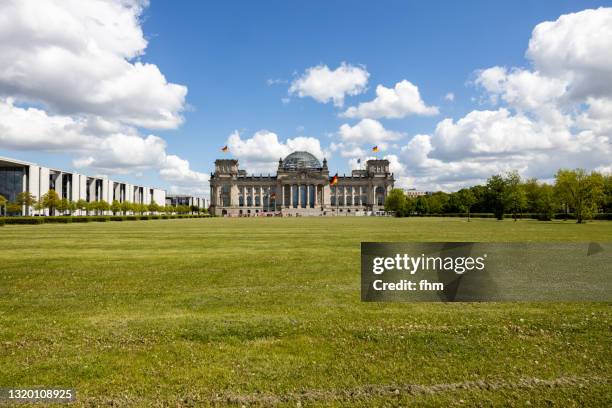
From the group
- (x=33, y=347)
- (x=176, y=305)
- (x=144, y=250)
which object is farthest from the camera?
(x=144, y=250)

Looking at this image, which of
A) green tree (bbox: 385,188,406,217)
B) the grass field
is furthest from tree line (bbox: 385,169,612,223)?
the grass field

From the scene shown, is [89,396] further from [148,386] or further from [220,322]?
[220,322]

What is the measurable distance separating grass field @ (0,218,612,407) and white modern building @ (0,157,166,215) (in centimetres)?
11433

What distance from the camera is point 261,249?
85.2 ft

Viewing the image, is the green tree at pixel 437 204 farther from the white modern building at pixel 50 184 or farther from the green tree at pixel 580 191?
the white modern building at pixel 50 184

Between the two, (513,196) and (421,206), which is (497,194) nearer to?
(513,196)

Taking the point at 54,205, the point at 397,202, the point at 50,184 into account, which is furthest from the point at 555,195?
the point at 50,184

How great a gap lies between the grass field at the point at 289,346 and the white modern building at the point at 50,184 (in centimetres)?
11433

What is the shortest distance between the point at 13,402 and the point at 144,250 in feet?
64.3

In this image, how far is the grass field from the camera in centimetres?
709

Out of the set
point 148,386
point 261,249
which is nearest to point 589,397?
point 148,386

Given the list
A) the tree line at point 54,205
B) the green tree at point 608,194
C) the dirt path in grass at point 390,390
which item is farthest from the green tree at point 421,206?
the dirt path in grass at point 390,390

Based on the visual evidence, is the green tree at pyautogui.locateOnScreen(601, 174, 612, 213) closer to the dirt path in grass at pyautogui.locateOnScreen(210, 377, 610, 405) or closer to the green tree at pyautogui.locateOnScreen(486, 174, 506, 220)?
the green tree at pyautogui.locateOnScreen(486, 174, 506, 220)

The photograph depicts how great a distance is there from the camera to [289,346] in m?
8.98
